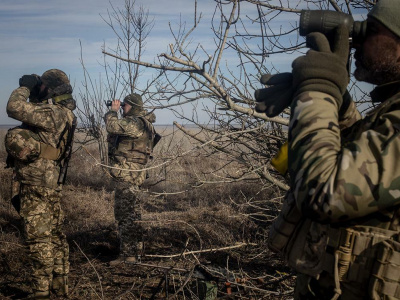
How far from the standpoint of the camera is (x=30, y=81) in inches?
174

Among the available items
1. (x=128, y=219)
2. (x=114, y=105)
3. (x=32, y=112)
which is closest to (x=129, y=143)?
(x=114, y=105)

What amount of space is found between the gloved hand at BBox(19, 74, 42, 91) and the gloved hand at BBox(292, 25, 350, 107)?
3.85 metres

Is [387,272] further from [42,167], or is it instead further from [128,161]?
[128,161]

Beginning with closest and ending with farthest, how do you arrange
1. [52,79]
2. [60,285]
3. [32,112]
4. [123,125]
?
[32,112], [60,285], [52,79], [123,125]

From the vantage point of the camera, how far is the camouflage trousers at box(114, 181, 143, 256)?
572 centimetres

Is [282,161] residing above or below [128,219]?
above

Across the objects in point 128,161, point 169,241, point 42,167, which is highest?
point 128,161

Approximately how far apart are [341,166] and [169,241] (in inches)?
215

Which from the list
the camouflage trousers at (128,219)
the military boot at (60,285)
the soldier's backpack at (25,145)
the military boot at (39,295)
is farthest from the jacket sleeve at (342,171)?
the camouflage trousers at (128,219)

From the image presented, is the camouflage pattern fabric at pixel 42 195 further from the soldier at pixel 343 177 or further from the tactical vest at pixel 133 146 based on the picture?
the soldier at pixel 343 177

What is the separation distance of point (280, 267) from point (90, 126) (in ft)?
16.9

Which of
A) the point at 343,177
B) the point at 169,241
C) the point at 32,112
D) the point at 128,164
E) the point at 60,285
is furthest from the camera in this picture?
the point at 169,241

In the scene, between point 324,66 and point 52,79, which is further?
point 52,79

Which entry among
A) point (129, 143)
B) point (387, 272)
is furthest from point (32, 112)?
point (387, 272)
